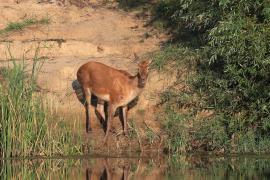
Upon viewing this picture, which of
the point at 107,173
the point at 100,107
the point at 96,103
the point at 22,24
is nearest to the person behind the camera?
the point at 107,173

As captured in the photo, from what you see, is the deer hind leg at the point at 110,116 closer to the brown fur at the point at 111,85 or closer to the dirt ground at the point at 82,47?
the brown fur at the point at 111,85

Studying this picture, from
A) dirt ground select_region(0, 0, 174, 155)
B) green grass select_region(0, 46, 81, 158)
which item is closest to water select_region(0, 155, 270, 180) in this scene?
green grass select_region(0, 46, 81, 158)

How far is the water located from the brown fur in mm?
1399

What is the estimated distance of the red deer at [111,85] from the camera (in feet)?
66.8

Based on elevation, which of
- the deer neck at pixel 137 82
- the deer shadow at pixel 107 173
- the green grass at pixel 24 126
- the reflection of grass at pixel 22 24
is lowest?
the deer shadow at pixel 107 173

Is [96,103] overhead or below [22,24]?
below

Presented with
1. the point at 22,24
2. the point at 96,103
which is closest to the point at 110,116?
the point at 96,103

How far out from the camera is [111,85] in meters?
20.5

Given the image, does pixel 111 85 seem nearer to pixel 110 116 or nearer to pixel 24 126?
pixel 110 116

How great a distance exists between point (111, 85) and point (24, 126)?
249 centimetres

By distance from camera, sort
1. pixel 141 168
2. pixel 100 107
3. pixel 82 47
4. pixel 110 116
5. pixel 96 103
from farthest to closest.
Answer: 1. pixel 82 47
2. pixel 96 103
3. pixel 100 107
4. pixel 110 116
5. pixel 141 168

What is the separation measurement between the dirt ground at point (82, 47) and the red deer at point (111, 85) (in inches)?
18.0

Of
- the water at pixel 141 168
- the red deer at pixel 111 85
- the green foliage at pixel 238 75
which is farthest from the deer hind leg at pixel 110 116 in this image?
the green foliage at pixel 238 75

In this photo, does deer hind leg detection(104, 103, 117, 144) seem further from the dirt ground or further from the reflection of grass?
the reflection of grass
